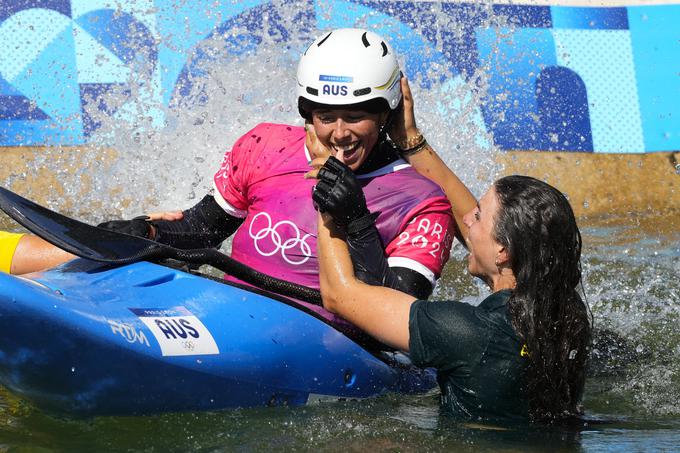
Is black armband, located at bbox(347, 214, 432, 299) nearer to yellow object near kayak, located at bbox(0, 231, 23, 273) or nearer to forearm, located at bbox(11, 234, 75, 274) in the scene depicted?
forearm, located at bbox(11, 234, 75, 274)

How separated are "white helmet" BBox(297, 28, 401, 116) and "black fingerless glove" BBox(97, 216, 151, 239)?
0.83 metres

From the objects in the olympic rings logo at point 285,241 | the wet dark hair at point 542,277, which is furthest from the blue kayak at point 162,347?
the wet dark hair at point 542,277

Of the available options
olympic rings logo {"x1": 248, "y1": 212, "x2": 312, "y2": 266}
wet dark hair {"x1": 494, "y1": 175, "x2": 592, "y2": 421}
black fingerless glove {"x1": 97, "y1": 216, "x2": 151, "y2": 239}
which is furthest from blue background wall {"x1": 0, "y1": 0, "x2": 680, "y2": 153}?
→ wet dark hair {"x1": 494, "y1": 175, "x2": 592, "y2": 421}

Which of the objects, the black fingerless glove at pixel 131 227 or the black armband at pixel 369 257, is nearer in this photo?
the black armband at pixel 369 257

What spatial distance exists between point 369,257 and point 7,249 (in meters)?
1.60

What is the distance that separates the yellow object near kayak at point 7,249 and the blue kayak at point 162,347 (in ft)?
2.02

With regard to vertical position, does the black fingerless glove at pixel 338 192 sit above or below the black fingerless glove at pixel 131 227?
above

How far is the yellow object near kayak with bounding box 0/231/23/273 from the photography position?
174 inches

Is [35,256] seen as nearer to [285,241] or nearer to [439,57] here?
[285,241]

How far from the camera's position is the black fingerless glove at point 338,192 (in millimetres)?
3857

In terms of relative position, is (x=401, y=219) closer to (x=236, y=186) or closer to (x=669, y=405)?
(x=236, y=186)

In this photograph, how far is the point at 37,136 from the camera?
8.57 metres

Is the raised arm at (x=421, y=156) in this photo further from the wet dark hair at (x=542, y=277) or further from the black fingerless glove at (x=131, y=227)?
the black fingerless glove at (x=131, y=227)

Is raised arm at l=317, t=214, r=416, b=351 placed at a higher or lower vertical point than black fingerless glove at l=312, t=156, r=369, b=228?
lower
